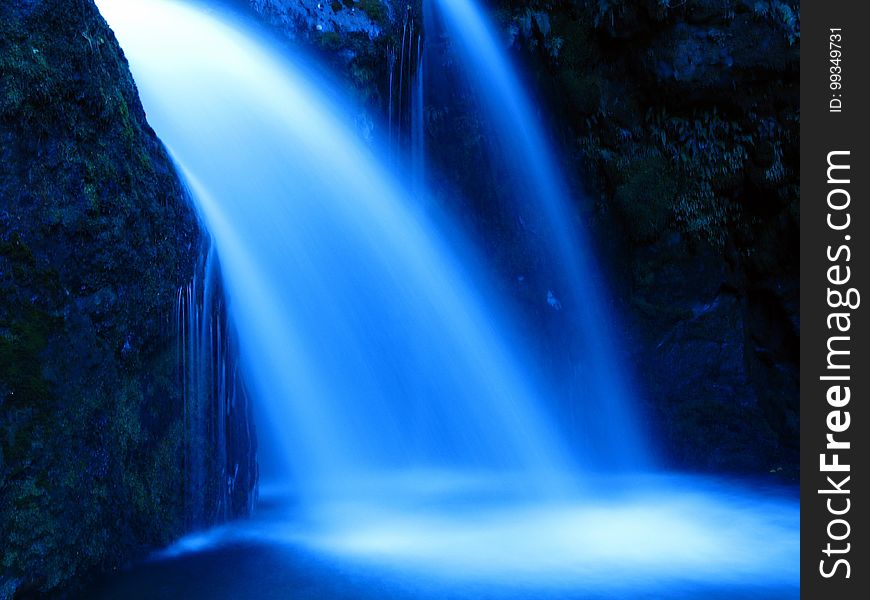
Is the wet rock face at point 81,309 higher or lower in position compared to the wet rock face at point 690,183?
lower

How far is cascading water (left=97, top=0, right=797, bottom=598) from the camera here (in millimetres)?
4191

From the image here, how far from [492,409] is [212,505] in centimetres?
319

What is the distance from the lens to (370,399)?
6.71 m

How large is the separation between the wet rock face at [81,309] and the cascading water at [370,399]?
0.46 meters

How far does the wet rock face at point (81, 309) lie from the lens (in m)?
3.46

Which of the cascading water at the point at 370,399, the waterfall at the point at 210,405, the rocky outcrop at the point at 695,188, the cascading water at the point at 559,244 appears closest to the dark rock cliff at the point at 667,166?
the rocky outcrop at the point at 695,188

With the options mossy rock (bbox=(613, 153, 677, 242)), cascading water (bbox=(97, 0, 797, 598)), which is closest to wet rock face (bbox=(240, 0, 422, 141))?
cascading water (bbox=(97, 0, 797, 598))

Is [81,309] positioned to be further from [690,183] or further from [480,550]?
[690,183]

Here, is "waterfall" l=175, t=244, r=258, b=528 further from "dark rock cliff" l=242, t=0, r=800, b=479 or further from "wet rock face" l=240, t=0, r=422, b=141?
"dark rock cliff" l=242, t=0, r=800, b=479

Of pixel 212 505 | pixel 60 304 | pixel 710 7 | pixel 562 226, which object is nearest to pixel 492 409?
pixel 562 226

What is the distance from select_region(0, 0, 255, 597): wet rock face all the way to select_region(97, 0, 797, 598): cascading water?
0.46 m

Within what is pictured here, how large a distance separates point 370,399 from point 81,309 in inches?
129

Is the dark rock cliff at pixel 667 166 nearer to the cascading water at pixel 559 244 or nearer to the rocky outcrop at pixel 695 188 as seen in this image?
the rocky outcrop at pixel 695 188

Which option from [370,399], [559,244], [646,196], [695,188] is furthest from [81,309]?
[695,188]
